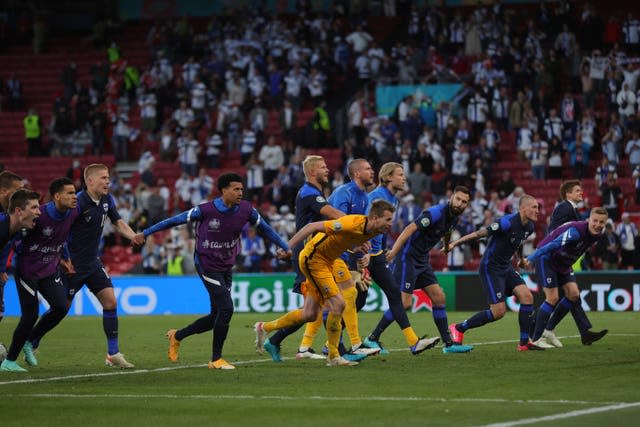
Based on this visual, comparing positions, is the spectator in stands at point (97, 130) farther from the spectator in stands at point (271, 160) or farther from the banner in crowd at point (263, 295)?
the banner in crowd at point (263, 295)

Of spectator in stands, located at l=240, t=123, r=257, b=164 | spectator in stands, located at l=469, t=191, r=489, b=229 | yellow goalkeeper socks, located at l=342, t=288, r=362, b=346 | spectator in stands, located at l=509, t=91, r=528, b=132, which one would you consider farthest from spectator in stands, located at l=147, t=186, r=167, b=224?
yellow goalkeeper socks, located at l=342, t=288, r=362, b=346

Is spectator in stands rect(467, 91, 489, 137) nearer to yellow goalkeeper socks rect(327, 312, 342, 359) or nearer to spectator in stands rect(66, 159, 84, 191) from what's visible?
spectator in stands rect(66, 159, 84, 191)

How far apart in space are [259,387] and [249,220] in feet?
10.1

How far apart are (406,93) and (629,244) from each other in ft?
31.0

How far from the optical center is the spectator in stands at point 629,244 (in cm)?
3120

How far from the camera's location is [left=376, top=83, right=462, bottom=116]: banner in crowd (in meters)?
37.6

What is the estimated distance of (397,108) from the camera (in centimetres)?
3712

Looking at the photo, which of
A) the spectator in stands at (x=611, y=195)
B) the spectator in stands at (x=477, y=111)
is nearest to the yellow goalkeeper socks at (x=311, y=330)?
the spectator in stands at (x=611, y=195)

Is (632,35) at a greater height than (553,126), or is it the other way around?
(632,35)

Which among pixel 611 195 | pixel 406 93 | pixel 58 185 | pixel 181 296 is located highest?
pixel 406 93

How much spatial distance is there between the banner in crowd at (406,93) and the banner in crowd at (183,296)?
8.28m

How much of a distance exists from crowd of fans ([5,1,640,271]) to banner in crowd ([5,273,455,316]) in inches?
96.8

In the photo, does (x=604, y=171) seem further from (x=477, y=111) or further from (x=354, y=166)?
(x=354, y=166)

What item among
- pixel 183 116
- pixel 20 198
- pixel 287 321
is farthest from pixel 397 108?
pixel 20 198
